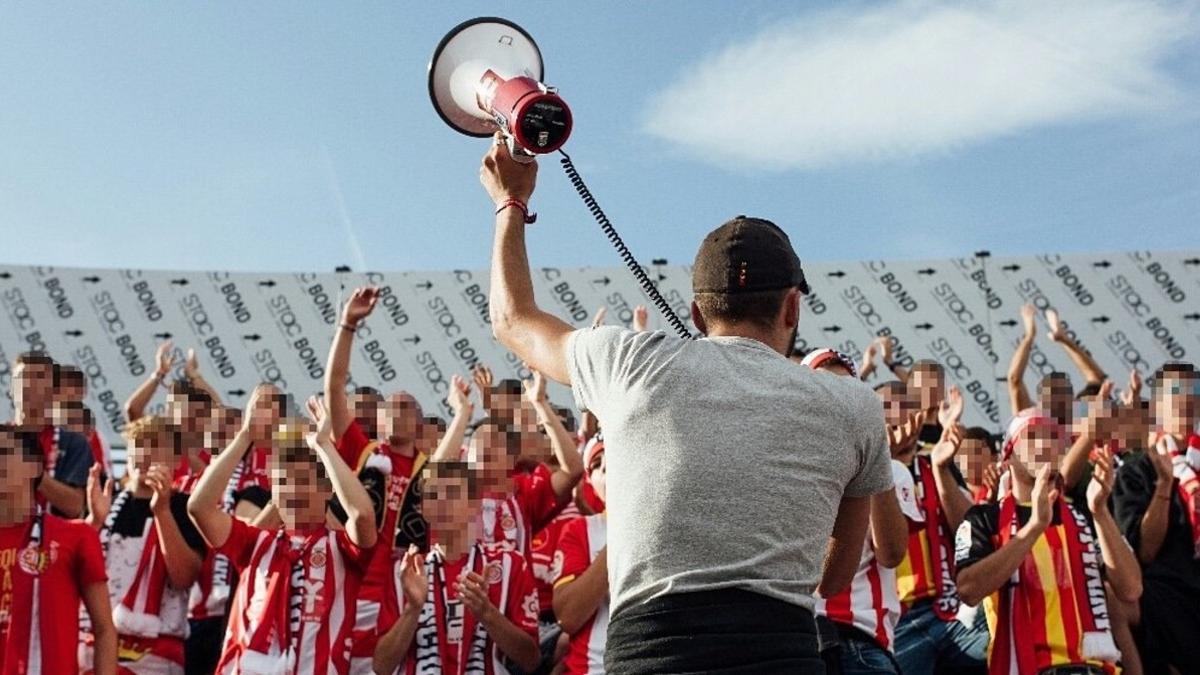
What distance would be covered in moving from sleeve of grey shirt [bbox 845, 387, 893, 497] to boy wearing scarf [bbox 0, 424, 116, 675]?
3.66 metres

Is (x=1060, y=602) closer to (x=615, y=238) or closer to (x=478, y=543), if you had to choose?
(x=478, y=543)

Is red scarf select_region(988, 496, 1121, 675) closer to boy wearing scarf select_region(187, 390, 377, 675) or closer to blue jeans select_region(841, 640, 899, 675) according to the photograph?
blue jeans select_region(841, 640, 899, 675)

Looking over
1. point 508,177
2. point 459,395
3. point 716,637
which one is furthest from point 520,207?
point 459,395

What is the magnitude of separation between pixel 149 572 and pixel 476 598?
1.72 metres

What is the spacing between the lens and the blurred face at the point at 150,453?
5.96 metres

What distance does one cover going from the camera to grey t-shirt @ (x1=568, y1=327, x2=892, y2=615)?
2.12 m

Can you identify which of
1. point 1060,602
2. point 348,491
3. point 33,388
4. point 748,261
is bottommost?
point 1060,602

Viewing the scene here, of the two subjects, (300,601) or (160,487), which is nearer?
(300,601)

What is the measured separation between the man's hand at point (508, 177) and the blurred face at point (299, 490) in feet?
9.01

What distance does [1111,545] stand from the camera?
17.0ft

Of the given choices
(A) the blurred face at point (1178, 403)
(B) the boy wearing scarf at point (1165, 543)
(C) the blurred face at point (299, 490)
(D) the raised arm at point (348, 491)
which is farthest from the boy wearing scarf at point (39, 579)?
(A) the blurred face at point (1178, 403)

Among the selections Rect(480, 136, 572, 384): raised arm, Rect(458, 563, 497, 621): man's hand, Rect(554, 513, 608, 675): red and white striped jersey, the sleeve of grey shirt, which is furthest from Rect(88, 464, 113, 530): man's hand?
the sleeve of grey shirt

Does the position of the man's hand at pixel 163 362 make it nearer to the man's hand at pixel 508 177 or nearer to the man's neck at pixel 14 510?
the man's neck at pixel 14 510

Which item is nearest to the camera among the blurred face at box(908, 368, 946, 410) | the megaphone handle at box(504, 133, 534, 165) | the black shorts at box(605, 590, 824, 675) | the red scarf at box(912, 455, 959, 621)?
the black shorts at box(605, 590, 824, 675)
